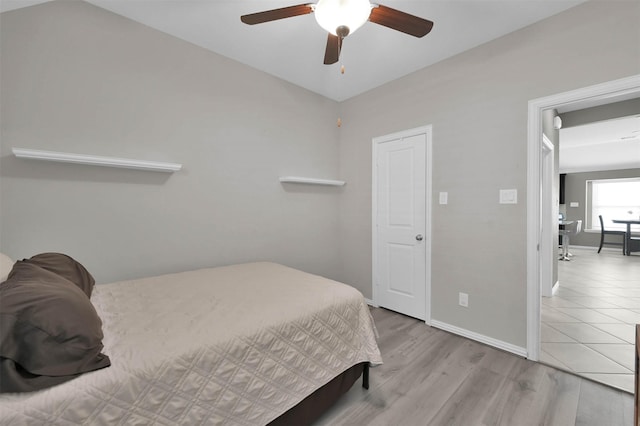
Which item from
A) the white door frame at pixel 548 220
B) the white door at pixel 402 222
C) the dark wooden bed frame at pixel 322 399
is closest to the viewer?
the dark wooden bed frame at pixel 322 399

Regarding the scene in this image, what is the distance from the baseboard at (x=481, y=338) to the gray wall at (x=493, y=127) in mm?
50

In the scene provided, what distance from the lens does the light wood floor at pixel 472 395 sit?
1580mm

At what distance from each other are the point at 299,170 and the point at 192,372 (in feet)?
8.30

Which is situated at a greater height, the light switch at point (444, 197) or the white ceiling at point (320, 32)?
the white ceiling at point (320, 32)

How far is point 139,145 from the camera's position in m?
2.21

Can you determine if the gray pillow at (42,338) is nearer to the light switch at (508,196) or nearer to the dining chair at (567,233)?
the light switch at (508,196)

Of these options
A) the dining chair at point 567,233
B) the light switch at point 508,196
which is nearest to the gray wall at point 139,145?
the light switch at point 508,196

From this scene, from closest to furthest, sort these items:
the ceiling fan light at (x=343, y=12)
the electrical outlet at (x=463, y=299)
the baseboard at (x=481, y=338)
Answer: the ceiling fan light at (x=343, y=12) < the baseboard at (x=481, y=338) < the electrical outlet at (x=463, y=299)

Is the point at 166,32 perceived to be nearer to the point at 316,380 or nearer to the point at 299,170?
the point at 299,170

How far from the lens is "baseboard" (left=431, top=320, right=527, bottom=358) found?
2.25 m

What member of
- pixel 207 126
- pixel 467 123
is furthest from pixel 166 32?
pixel 467 123

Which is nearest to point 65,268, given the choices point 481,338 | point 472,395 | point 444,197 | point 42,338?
point 42,338

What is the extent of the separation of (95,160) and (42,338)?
149cm

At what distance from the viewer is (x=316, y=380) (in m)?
1.47
